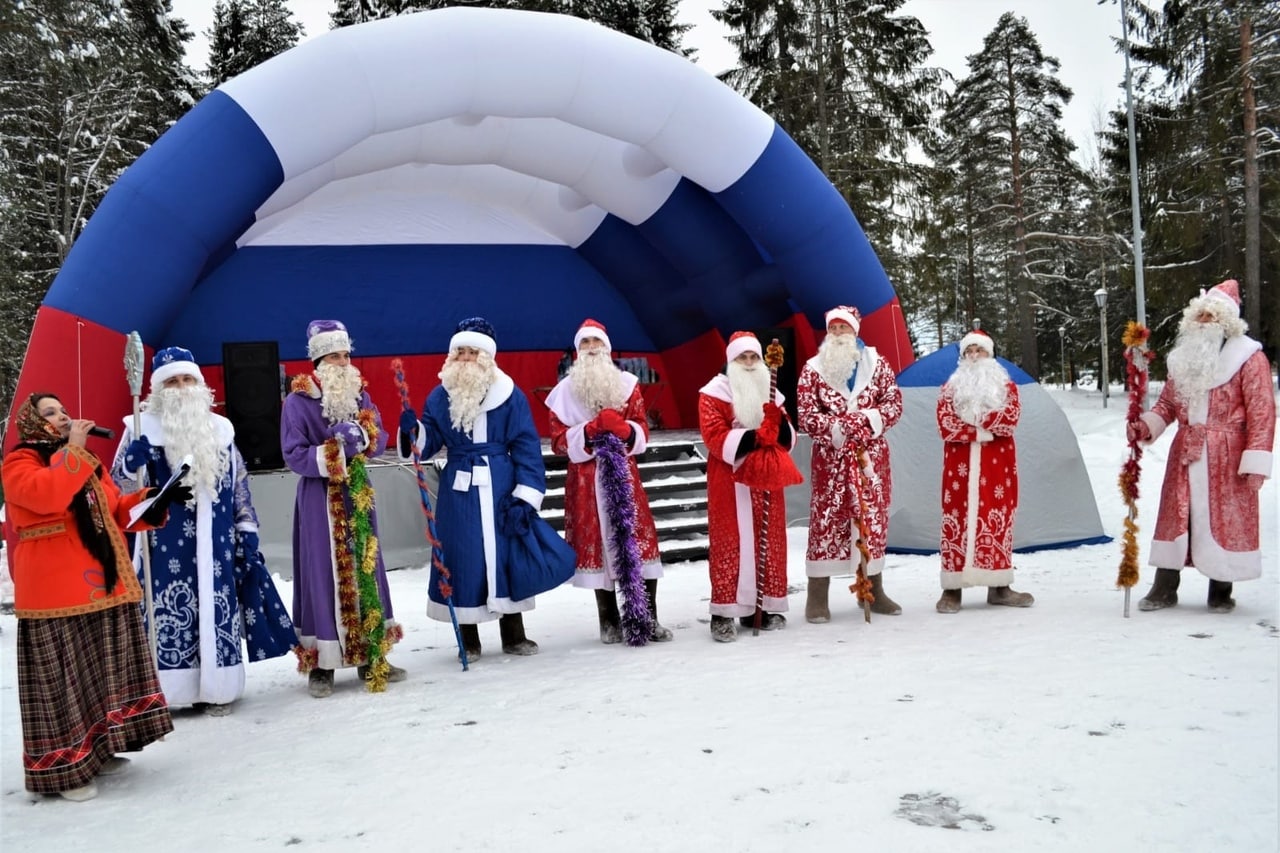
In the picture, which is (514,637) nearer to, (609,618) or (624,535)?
(609,618)

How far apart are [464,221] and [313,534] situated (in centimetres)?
664

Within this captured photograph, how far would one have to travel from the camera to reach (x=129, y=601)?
3273 millimetres

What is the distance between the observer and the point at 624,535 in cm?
470

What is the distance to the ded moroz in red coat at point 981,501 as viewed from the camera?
Result: 5016 mm

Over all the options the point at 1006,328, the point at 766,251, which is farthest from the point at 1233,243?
the point at 766,251

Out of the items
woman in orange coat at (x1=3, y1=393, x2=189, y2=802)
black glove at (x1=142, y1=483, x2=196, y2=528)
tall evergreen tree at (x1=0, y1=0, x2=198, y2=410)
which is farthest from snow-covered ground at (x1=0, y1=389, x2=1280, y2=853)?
tall evergreen tree at (x1=0, y1=0, x2=198, y2=410)

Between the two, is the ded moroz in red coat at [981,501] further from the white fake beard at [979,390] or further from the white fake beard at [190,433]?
the white fake beard at [190,433]

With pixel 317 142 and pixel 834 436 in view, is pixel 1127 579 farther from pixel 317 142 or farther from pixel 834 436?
pixel 317 142

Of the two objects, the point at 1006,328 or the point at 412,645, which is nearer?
the point at 412,645

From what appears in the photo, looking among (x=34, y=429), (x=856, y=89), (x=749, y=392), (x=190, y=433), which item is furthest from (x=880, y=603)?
(x=856, y=89)

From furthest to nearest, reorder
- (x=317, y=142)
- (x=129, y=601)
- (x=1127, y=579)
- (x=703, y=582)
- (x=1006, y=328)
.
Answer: (x=1006, y=328) → (x=317, y=142) → (x=703, y=582) → (x=1127, y=579) → (x=129, y=601)

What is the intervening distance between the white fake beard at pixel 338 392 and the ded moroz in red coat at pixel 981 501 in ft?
9.44

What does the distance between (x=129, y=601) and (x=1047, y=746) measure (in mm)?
2876

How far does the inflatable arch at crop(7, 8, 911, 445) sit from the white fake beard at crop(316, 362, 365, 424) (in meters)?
3.01
